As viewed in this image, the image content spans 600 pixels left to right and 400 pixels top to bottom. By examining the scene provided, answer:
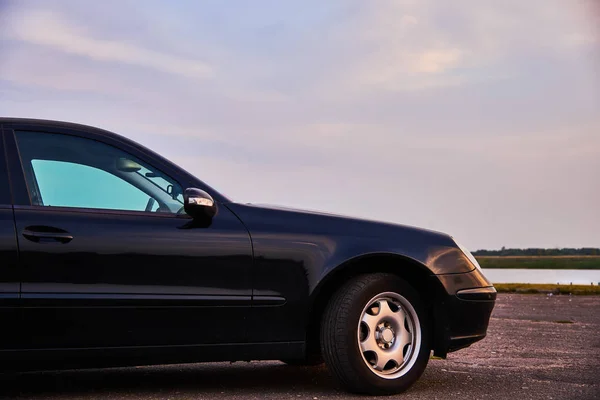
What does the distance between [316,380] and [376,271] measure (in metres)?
0.96

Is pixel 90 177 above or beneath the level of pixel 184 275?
above

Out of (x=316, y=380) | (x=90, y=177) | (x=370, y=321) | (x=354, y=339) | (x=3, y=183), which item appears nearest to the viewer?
(x=3, y=183)

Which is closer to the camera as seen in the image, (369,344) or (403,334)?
(369,344)

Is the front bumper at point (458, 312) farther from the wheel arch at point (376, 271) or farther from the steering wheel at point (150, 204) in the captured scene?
the steering wheel at point (150, 204)

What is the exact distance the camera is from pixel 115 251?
14.3ft

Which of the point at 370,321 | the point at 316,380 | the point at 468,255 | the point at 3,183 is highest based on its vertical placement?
the point at 3,183

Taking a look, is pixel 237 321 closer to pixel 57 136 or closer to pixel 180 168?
pixel 180 168

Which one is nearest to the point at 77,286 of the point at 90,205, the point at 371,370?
the point at 90,205

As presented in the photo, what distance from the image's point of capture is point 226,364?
6602 mm

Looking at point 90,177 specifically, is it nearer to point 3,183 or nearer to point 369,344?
point 3,183

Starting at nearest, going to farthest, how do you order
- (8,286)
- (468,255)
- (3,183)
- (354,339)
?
(8,286)
(3,183)
(354,339)
(468,255)

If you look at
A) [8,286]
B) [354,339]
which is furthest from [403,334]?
[8,286]

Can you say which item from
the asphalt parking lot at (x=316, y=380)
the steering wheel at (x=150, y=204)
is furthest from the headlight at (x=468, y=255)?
the steering wheel at (x=150, y=204)

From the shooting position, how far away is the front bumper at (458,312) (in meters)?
5.06
